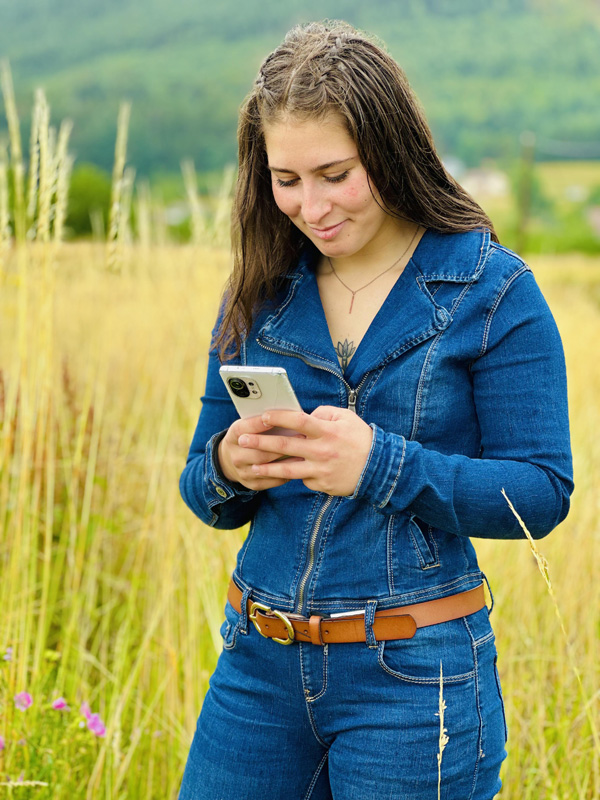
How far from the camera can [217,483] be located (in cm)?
118

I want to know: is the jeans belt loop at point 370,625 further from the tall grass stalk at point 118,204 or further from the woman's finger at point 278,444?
the tall grass stalk at point 118,204

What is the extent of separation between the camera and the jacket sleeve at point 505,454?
0.98 m

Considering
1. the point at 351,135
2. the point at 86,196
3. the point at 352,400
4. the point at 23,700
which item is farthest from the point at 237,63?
the point at 352,400

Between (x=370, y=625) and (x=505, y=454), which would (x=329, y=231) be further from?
(x=370, y=625)

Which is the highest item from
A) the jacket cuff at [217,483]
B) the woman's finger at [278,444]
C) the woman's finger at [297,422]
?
the woman's finger at [297,422]

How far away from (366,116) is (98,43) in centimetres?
10434

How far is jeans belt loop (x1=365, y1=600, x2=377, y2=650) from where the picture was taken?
1.04 m

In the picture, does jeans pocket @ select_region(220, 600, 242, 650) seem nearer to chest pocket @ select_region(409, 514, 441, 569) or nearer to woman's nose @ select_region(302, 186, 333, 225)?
chest pocket @ select_region(409, 514, 441, 569)

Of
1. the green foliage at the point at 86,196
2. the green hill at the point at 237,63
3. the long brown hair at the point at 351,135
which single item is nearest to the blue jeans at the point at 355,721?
the long brown hair at the point at 351,135

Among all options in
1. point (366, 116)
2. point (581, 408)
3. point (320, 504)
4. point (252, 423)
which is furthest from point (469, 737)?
point (581, 408)

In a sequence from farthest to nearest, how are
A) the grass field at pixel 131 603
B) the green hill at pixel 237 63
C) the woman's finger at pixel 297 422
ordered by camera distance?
1. the green hill at pixel 237 63
2. the grass field at pixel 131 603
3. the woman's finger at pixel 297 422

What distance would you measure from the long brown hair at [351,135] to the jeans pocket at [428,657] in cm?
51

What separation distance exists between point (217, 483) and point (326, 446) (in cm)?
27

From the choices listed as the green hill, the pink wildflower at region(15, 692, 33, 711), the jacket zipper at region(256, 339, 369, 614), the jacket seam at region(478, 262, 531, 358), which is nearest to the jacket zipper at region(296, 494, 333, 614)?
the jacket zipper at region(256, 339, 369, 614)
